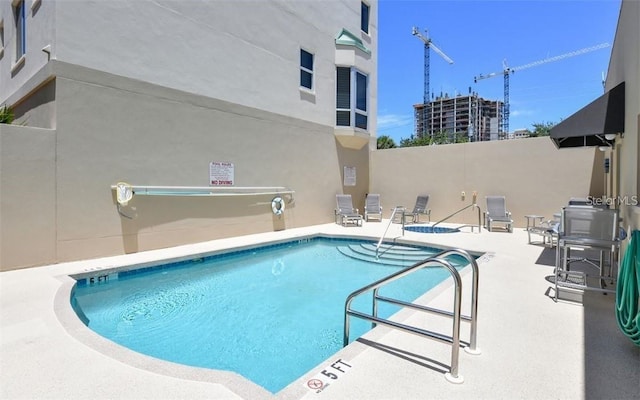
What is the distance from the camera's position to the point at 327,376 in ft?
7.79

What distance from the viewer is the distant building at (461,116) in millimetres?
59188

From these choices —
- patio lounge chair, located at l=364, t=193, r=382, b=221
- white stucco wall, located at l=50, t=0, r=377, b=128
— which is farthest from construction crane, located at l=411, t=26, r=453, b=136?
white stucco wall, located at l=50, t=0, r=377, b=128

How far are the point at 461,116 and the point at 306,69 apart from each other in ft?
183

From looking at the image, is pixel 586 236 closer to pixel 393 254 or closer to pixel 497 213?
pixel 393 254

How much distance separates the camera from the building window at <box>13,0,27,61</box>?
807 cm

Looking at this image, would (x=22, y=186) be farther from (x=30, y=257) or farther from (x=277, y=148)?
(x=277, y=148)

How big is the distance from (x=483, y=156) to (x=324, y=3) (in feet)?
24.4

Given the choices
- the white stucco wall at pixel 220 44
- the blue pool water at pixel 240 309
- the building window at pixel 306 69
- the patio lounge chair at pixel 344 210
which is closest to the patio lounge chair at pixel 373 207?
the patio lounge chair at pixel 344 210

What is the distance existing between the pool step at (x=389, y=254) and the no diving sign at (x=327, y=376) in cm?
490

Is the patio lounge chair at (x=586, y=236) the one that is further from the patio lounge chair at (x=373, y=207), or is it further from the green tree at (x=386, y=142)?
the green tree at (x=386, y=142)

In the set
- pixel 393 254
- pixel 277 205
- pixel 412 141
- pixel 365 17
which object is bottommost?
pixel 393 254

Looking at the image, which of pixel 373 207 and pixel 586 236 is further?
pixel 373 207

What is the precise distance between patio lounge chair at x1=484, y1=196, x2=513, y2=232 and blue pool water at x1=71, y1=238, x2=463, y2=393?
3448mm

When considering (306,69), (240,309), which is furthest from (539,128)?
(240,309)
